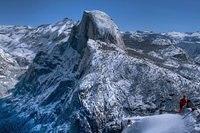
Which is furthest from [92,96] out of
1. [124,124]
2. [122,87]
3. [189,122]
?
[189,122]

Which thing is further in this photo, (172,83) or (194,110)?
(172,83)

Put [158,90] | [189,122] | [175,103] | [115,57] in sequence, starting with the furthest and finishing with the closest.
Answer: [115,57]
[158,90]
[175,103]
[189,122]

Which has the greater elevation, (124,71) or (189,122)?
(124,71)

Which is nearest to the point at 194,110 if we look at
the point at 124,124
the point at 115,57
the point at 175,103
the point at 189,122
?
the point at 189,122

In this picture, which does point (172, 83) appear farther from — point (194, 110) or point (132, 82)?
point (194, 110)

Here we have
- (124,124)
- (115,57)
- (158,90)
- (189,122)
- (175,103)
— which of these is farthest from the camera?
(115,57)

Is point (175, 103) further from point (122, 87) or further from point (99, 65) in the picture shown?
point (99, 65)

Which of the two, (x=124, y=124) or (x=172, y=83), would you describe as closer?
(x=124, y=124)

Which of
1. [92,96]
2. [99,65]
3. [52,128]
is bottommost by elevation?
[52,128]

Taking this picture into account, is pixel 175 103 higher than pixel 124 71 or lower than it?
lower
